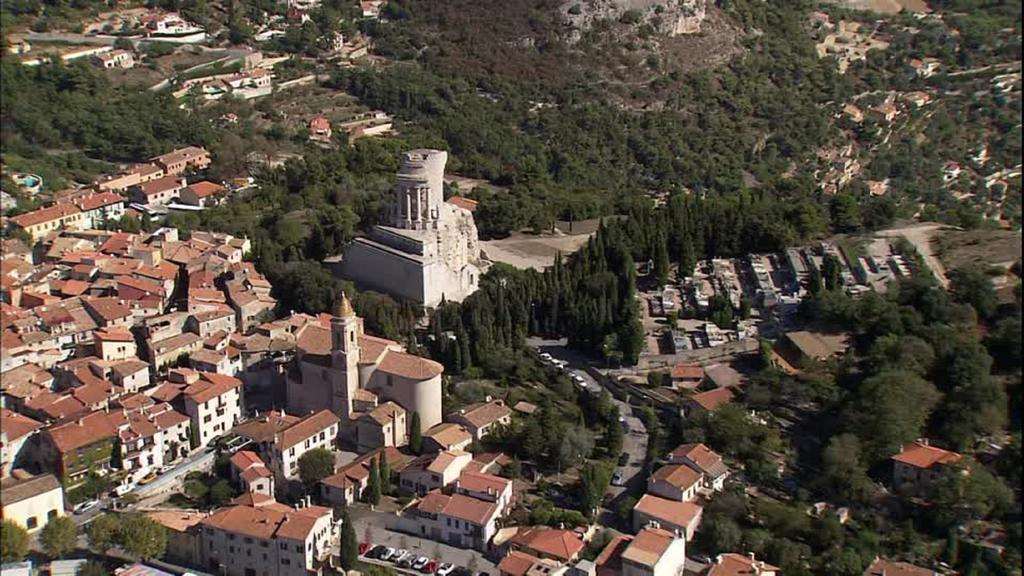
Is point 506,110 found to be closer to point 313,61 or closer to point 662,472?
point 313,61

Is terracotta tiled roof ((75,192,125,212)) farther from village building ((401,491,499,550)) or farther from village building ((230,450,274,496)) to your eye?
village building ((401,491,499,550))

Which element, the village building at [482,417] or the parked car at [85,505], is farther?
the village building at [482,417]

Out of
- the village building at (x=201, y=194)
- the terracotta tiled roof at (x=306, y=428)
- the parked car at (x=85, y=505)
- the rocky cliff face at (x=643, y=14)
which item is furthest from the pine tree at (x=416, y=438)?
the rocky cliff face at (x=643, y=14)

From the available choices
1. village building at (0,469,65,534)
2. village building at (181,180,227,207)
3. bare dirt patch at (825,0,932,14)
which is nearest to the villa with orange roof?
village building at (0,469,65,534)

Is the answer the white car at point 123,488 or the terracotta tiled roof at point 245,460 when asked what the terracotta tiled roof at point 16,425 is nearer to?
the white car at point 123,488

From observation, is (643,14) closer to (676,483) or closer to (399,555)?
(676,483)

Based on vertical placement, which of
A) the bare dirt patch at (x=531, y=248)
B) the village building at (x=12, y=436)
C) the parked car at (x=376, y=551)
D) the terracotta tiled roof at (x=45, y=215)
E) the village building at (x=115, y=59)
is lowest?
the parked car at (x=376, y=551)

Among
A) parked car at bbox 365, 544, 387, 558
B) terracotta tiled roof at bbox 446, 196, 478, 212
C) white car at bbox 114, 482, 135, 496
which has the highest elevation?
terracotta tiled roof at bbox 446, 196, 478, 212

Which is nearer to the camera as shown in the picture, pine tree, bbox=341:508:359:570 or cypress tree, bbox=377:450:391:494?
pine tree, bbox=341:508:359:570
